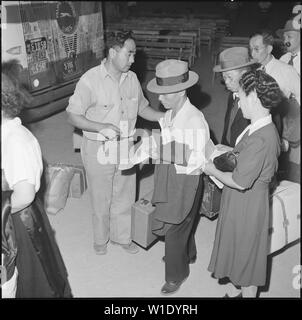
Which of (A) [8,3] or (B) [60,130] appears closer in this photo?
(A) [8,3]

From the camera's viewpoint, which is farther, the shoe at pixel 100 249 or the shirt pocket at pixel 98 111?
the shoe at pixel 100 249

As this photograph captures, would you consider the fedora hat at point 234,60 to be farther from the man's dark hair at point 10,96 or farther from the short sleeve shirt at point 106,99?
the man's dark hair at point 10,96

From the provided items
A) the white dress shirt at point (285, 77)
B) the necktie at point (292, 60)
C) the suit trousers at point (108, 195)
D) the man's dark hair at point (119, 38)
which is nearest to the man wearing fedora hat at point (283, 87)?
the white dress shirt at point (285, 77)

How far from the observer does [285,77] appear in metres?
3.48

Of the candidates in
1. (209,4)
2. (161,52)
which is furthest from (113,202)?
(209,4)

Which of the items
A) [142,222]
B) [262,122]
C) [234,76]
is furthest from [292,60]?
[142,222]

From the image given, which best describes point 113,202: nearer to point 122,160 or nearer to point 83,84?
point 122,160

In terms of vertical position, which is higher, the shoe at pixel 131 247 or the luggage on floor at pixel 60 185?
the luggage on floor at pixel 60 185

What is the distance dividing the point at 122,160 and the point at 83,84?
0.71 metres

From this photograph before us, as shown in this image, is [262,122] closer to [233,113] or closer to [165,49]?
[233,113]

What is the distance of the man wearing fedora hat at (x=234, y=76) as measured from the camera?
2945mm

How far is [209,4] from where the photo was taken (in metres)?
21.1

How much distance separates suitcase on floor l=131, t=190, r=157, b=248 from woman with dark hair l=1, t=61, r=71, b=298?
1.00 meters

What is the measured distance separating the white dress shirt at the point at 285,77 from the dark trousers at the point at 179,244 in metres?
1.38
